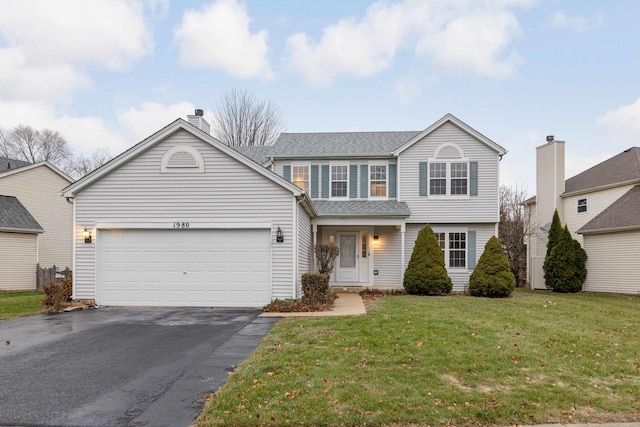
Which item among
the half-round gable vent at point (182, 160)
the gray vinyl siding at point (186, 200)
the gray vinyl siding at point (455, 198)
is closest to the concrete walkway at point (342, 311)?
the gray vinyl siding at point (186, 200)

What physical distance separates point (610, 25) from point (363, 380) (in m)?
16.9

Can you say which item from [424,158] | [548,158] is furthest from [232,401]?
[548,158]

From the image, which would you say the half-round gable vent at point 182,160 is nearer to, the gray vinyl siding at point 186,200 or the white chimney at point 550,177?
the gray vinyl siding at point 186,200

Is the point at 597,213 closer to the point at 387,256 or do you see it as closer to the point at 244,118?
the point at 387,256

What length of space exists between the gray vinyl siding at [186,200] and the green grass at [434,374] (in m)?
3.97

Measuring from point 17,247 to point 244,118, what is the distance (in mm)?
20872

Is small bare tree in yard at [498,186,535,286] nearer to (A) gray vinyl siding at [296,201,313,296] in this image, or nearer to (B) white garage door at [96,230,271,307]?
(A) gray vinyl siding at [296,201,313,296]

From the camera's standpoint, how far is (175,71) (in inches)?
836

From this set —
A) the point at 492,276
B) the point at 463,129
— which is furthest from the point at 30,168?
the point at 492,276

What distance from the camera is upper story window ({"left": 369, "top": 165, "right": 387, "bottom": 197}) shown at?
1830cm

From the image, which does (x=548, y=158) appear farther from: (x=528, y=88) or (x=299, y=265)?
(x=299, y=265)

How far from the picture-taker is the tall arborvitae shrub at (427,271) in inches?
608

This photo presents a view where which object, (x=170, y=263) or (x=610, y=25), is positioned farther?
(x=610, y=25)

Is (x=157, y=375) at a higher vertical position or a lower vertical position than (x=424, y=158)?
lower
